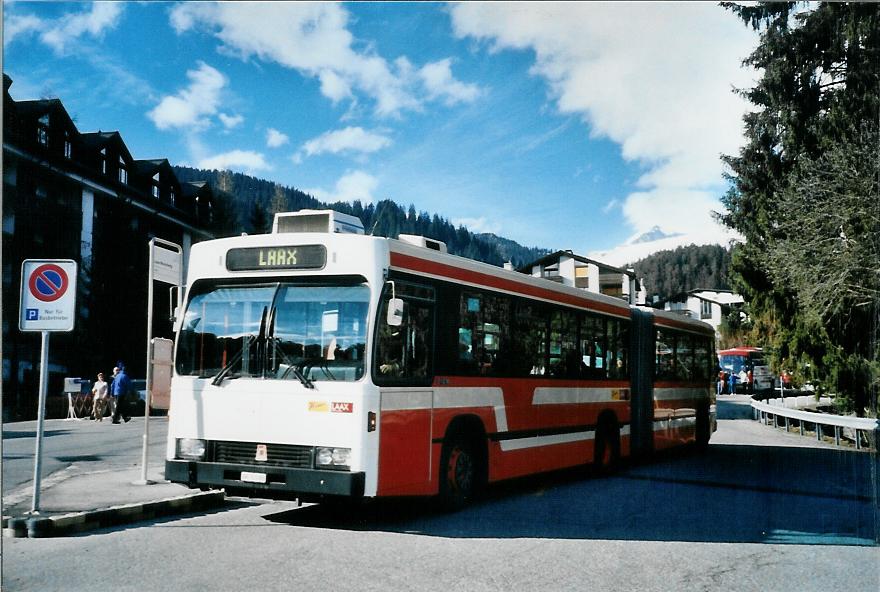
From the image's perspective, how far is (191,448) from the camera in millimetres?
8414

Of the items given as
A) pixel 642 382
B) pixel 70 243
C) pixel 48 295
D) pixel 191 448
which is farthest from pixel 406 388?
pixel 70 243

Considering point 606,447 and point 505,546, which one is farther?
point 606,447

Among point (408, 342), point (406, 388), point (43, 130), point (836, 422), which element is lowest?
point (836, 422)

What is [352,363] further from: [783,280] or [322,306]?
[783,280]

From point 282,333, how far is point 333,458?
131 centimetres

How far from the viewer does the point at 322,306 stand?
27.1 ft

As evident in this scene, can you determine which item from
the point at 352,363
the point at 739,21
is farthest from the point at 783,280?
the point at 352,363

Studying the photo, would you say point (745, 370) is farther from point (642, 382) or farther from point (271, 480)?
point (271, 480)

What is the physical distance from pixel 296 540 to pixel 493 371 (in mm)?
3506

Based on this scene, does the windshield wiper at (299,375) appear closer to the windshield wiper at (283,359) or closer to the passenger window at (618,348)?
the windshield wiper at (283,359)

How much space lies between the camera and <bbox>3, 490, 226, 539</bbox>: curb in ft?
25.9

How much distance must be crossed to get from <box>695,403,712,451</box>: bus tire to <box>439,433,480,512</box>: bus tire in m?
10.1

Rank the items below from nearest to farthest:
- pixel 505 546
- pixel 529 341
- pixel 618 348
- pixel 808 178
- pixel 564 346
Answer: pixel 505 546 < pixel 529 341 < pixel 564 346 < pixel 618 348 < pixel 808 178

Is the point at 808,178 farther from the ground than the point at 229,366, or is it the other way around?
the point at 808,178
